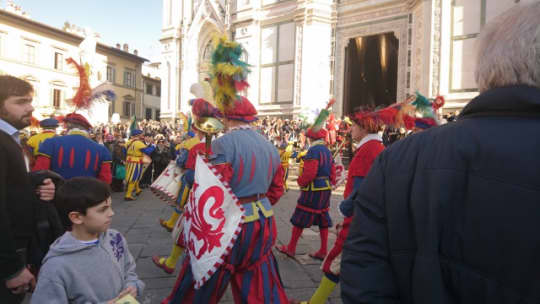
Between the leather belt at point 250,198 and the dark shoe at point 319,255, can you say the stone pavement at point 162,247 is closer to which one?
the dark shoe at point 319,255

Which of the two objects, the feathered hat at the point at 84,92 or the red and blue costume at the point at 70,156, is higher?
the feathered hat at the point at 84,92

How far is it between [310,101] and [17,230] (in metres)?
16.9

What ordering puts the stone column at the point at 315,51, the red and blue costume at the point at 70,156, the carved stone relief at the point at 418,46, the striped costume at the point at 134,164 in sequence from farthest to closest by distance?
the stone column at the point at 315,51
the carved stone relief at the point at 418,46
the striped costume at the point at 134,164
the red and blue costume at the point at 70,156

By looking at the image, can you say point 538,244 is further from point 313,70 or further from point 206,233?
point 313,70

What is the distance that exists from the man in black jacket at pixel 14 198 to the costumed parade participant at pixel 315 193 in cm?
337

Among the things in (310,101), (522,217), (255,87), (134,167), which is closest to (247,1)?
(255,87)

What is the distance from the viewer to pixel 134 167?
998 cm

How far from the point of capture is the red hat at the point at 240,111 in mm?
3119

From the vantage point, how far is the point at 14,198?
2113 millimetres

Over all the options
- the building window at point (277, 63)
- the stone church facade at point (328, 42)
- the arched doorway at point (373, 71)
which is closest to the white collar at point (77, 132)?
the stone church facade at point (328, 42)

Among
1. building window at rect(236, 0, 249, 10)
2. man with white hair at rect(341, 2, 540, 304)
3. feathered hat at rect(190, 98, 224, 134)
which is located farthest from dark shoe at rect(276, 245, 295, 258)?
building window at rect(236, 0, 249, 10)

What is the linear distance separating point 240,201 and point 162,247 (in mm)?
3053

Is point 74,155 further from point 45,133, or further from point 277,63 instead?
point 277,63

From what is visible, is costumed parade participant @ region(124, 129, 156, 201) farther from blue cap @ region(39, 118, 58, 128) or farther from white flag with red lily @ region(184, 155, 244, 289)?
white flag with red lily @ region(184, 155, 244, 289)
